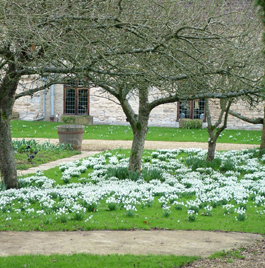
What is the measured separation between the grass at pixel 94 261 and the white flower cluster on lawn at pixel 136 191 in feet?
5.83

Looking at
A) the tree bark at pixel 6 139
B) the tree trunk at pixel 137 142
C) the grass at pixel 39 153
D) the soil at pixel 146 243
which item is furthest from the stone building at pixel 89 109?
the soil at pixel 146 243

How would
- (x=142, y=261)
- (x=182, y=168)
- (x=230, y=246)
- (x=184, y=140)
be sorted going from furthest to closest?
(x=184, y=140)
(x=182, y=168)
(x=230, y=246)
(x=142, y=261)

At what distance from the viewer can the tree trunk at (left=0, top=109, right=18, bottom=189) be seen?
811 centimetres

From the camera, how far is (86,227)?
5699mm

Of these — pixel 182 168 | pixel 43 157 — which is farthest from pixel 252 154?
pixel 43 157

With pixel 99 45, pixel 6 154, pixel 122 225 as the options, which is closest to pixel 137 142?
pixel 6 154

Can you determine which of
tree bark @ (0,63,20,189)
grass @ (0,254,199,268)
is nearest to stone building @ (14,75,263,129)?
tree bark @ (0,63,20,189)

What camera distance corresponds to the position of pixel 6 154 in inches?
323

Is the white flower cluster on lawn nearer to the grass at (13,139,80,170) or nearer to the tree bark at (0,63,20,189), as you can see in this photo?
the tree bark at (0,63,20,189)

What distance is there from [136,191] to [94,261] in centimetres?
357

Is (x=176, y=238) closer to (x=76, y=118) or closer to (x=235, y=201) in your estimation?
(x=235, y=201)

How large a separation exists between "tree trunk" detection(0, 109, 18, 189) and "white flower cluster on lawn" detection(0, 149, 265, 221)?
34cm

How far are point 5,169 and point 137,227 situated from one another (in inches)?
147

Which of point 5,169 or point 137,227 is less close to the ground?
point 5,169
